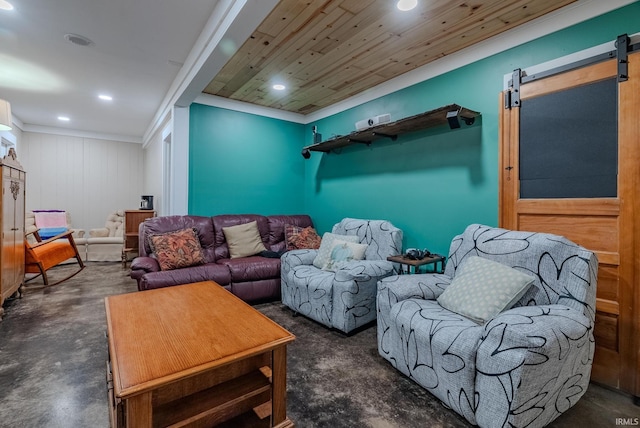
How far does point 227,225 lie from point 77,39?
7.26ft

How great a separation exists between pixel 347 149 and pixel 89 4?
2.72 meters

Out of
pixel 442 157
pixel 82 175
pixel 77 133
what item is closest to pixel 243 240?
pixel 442 157

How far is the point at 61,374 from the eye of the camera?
1.92 metres

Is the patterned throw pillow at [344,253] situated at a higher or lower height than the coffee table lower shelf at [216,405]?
higher

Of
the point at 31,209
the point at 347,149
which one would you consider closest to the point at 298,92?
the point at 347,149

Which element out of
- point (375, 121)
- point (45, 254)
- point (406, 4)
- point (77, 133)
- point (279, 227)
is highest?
point (77, 133)

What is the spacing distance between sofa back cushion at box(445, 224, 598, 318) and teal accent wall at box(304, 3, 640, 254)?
56 cm

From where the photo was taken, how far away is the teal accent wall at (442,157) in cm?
217

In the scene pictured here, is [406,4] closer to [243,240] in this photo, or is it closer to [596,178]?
[596,178]

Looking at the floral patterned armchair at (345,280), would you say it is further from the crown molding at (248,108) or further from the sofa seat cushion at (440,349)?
the crown molding at (248,108)

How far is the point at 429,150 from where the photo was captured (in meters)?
2.95

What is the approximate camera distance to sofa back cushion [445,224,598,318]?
1590mm

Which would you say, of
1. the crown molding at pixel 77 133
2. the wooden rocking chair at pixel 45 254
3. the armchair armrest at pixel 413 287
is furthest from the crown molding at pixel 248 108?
the crown molding at pixel 77 133

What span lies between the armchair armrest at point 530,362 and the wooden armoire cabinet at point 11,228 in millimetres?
3864
